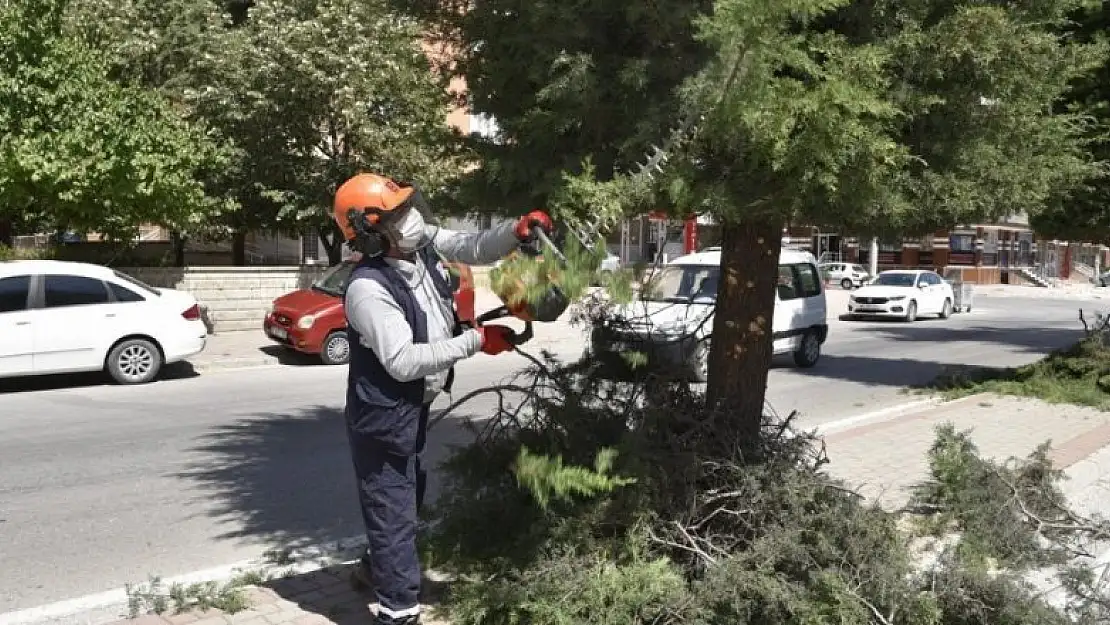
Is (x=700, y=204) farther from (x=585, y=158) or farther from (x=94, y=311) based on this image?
(x=94, y=311)

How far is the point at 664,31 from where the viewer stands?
3475 millimetres

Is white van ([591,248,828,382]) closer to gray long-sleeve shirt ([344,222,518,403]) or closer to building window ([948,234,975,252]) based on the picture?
gray long-sleeve shirt ([344,222,518,403])

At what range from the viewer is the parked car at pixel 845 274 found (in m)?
42.5

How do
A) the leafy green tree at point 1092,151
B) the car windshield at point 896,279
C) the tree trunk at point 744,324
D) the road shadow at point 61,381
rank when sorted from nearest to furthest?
1. the tree trunk at point 744,324
2. the leafy green tree at point 1092,151
3. the road shadow at point 61,381
4. the car windshield at point 896,279

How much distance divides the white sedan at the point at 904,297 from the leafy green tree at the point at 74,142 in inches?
710

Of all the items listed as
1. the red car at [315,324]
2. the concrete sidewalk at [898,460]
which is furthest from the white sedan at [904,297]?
the concrete sidewalk at [898,460]

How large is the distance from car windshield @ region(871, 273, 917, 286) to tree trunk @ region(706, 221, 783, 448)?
23.5m

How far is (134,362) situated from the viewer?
11.8 meters

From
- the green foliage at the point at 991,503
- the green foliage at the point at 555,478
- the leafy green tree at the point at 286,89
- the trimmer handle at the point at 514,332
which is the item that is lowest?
the green foliage at the point at 991,503

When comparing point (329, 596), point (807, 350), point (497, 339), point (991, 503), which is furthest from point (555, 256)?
point (807, 350)

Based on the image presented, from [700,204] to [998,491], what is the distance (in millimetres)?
2865

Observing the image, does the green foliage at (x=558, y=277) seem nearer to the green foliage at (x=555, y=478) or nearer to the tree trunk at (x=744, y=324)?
the green foliage at (x=555, y=478)

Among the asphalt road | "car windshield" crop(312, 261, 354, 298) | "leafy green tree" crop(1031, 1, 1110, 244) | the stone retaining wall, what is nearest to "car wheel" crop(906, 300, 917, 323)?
the asphalt road

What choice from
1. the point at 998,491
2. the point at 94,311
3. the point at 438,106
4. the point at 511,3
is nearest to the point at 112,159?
the point at 94,311
